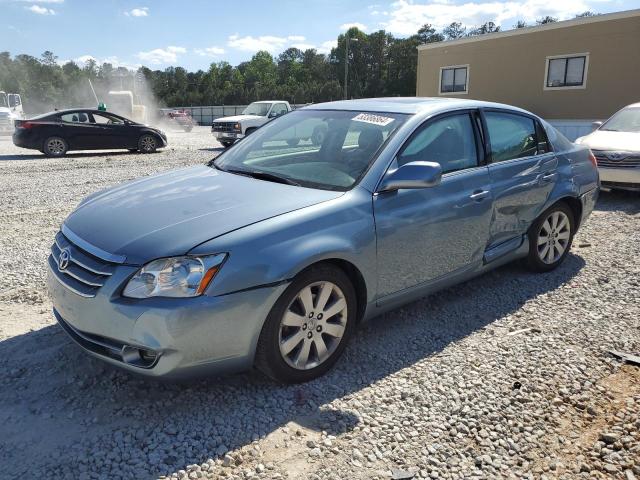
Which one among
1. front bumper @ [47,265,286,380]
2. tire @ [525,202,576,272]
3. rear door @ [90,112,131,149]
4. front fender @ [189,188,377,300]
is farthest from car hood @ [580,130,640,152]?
rear door @ [90,112,131,149]

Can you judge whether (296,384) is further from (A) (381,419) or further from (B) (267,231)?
(B) (267,231)

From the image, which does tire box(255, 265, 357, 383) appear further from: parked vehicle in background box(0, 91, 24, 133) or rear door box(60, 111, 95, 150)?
parked vehicle in background box(0, 91, 24, 133)

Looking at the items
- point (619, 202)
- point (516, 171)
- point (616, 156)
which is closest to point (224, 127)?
point (616, 156)

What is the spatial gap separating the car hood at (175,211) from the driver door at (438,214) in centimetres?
48

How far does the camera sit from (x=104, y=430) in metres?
2.65

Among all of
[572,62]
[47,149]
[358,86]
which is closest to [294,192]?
[47,149]

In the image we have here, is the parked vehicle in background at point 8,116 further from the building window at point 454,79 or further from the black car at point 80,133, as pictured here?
the building window at point 454,79

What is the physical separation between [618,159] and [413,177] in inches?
255

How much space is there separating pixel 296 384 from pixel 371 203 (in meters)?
1.19

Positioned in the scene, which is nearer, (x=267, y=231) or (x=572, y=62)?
(x=267, y=231)

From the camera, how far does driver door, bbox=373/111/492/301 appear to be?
3375 mm

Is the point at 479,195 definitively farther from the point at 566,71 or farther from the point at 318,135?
the point at 566,71

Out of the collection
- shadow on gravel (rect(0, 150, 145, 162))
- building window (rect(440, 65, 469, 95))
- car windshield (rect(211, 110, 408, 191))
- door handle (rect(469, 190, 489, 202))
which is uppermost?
building window (rect(440, 65, 469, 95))

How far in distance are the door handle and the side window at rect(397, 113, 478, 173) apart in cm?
21
